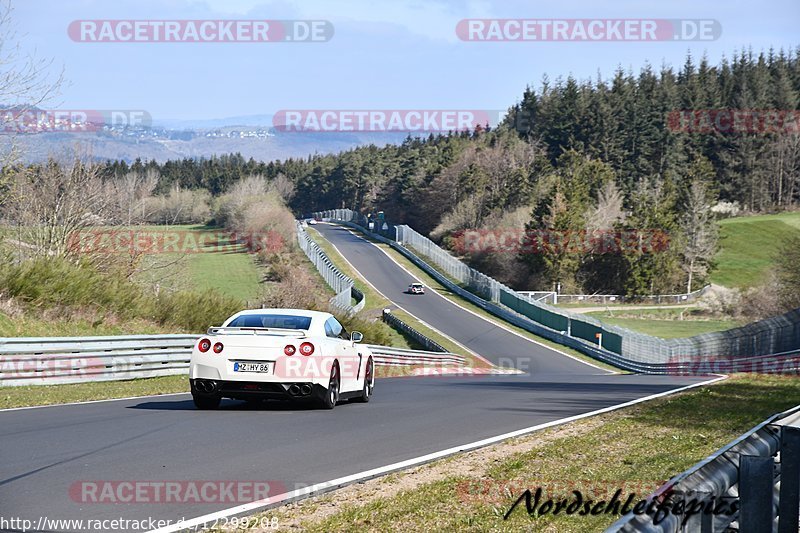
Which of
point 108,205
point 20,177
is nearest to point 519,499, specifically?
point 20,177

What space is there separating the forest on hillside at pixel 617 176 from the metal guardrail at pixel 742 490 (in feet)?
286

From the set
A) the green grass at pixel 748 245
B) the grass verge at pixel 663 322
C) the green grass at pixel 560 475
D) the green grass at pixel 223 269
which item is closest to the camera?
the green grass at pixel 560 475

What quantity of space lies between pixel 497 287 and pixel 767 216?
65197 mm

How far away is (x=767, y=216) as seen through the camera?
12656 cm

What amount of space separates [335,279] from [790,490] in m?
74.5

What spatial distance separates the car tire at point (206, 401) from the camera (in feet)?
43.9

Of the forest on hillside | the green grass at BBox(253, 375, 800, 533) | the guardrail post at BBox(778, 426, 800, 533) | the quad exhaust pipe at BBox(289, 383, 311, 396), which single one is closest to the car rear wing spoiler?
the quad exhaust pipe at BBox(289, 383, 311, 396)

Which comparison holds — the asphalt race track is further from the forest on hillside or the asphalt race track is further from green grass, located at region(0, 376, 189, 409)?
the forest on hillside

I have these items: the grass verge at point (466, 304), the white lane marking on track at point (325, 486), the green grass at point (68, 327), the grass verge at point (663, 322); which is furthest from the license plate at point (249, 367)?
the grass verge at point (663, 322)

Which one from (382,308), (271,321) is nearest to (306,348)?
(271,321)

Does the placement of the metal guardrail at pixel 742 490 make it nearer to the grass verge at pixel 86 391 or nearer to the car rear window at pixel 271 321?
the car rear window at pixel 271 321

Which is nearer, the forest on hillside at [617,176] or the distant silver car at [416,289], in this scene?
the distant silver car at [416,289]

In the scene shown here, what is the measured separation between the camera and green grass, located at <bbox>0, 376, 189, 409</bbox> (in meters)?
14.9

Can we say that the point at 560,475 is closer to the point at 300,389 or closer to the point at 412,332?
the point at 300,389
